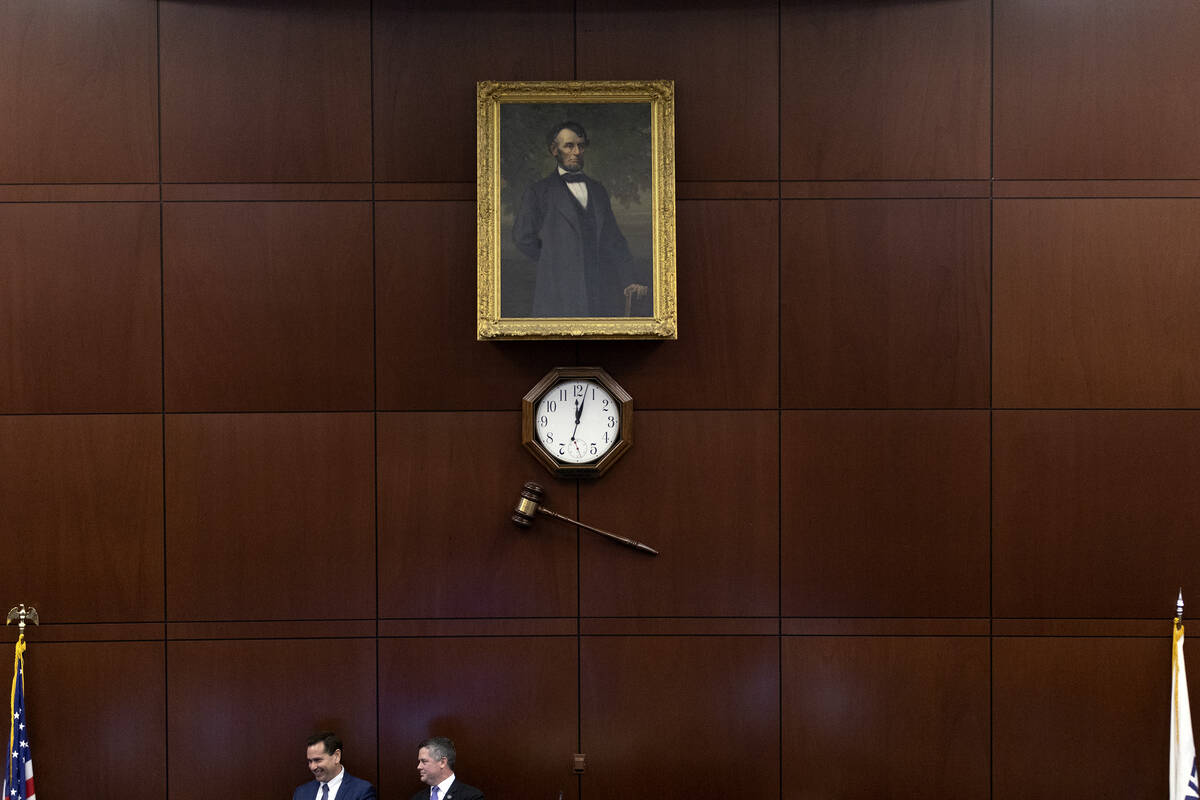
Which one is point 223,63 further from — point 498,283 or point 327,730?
point 327,730

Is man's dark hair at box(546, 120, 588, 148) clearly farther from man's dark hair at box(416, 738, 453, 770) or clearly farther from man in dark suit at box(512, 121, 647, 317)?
man's dark hair at box(416, 738, 453, 770)

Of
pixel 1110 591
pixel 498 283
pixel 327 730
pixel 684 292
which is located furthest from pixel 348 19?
pixel 1110 591

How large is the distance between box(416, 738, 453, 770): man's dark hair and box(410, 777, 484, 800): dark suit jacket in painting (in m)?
0.08

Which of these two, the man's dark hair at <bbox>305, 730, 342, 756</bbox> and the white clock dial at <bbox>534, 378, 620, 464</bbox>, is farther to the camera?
the white clock dial at <bbox>534, 378, 620, 464</bbox>

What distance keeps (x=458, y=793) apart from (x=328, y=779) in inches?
23.0

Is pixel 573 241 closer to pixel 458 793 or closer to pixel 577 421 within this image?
pixel 577 421

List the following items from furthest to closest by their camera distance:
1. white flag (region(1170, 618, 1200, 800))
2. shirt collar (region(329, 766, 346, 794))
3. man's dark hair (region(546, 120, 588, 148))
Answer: man's dark hair (region(546, 120, 588, 148))
shirt collar (region(329, 766, 346, 794))
white flag (region(1170, 618, 1200, 800))

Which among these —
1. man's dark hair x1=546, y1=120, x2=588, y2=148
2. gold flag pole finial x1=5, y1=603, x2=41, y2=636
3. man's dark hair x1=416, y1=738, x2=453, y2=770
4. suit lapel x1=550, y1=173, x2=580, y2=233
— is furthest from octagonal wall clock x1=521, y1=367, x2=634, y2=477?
gold flag pole finial x1=5, y1=603, x2=41, y2=636

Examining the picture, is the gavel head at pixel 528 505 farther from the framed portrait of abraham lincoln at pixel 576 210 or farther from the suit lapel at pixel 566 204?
the suit lapel at pixel 566 204

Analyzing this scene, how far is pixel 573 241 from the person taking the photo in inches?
153

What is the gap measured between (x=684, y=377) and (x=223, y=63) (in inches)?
101

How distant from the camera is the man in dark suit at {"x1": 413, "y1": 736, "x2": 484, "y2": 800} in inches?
145

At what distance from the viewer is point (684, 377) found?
3.99 m

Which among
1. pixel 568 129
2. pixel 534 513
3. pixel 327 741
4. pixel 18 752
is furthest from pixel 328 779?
pixel 568 129
